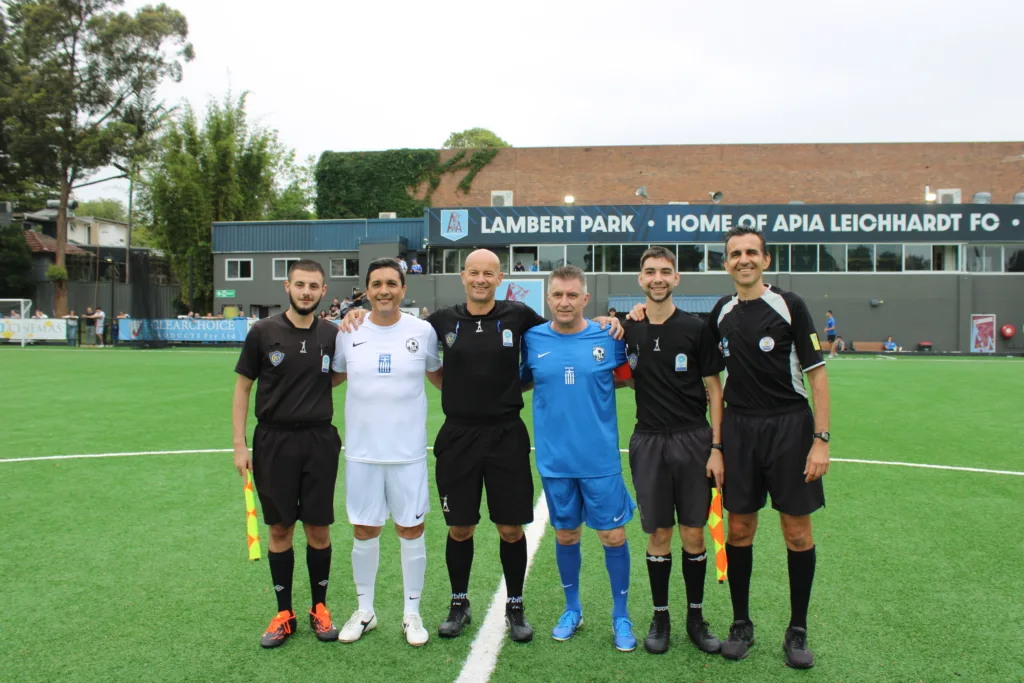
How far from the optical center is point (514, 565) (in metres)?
3.88

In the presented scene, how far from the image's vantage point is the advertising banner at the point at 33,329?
3059 centimetres

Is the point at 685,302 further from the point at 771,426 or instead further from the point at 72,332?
the point at 771,426

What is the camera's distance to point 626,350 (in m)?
3.89

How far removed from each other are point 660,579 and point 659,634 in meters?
0.27

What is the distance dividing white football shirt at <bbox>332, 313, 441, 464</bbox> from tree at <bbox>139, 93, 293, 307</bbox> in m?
39.5

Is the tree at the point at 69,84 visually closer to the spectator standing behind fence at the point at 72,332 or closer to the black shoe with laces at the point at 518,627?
the spectator standing behind fence at the point at 72,332

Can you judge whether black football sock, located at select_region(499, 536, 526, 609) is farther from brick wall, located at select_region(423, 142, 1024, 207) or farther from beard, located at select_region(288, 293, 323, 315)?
brick wall, located at select_region(423, 142, 1024, 207)

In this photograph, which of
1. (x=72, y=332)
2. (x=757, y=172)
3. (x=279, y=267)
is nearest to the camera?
(x=72, y=332)

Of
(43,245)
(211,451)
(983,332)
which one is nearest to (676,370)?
(211,451)

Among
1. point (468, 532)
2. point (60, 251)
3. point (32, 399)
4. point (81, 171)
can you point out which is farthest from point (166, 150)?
point (468, 532)

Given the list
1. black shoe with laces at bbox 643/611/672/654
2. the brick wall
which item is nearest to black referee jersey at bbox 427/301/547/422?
black shoe with laces at bbox 643/611/672/654

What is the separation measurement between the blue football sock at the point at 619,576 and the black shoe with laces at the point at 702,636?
13.3 inches

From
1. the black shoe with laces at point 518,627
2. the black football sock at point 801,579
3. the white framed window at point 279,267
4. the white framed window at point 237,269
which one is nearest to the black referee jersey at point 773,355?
the black football sock at point 801,579

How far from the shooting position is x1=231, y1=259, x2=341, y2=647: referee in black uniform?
12.3 ft
